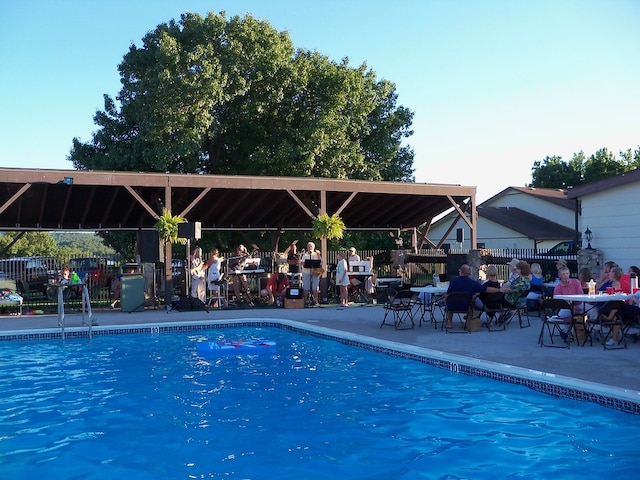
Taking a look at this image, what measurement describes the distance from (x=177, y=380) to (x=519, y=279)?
231 inches

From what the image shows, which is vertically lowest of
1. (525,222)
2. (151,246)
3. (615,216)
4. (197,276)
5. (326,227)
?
(197,276)

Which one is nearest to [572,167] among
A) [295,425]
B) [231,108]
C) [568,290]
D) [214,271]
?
[231,108]

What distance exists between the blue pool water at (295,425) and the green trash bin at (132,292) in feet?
16.4

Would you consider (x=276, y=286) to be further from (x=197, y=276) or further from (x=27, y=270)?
(x=27, y=270)

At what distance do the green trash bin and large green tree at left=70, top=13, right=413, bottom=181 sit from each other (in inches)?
339

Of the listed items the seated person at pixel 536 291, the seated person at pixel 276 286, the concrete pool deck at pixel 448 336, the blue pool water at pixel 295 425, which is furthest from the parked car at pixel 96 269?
the seated person at pixel 536 291

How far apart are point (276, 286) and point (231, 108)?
1040 cm

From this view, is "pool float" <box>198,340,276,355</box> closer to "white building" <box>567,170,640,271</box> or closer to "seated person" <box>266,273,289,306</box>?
"seated person" <box>266,273,289,306</box>

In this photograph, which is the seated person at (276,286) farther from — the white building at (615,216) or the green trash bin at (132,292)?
the white building at (615,216)

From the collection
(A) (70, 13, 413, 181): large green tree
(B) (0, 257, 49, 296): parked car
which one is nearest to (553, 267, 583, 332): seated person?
(B) (0, 257, 49, 296): parked car

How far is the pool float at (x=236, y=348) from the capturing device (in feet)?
29.7

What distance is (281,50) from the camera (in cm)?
2272

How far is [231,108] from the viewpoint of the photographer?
2306 cm

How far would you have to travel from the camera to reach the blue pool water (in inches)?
179
